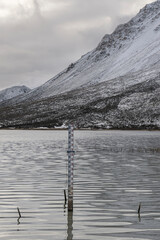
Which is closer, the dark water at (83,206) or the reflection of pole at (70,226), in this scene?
the reflection of pole at (70,226)

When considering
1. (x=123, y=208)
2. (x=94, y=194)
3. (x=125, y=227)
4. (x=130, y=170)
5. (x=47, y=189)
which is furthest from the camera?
(x=130, y=170)

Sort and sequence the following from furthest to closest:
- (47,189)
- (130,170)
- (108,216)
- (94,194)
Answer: (130,170)
(47,189)
(94,194)
(108,216)

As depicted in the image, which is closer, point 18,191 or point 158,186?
point 18,191

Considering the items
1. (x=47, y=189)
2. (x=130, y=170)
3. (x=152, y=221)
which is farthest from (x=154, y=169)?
(x=152, y=221)

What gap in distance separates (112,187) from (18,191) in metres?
5.19

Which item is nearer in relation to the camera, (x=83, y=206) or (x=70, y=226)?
(x=70, y=226)

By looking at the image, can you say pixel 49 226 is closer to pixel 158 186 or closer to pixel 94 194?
pixel 94 194

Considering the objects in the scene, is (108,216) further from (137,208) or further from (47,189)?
(47,189)

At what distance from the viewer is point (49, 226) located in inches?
559

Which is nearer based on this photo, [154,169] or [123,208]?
Answer: [123,208]

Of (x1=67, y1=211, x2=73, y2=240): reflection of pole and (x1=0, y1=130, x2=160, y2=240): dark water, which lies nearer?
(x1=67, y1=211, x2=73, y2=240): reflection of pole

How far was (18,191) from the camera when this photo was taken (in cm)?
2162

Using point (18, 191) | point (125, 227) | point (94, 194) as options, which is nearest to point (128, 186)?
point (94, 194)

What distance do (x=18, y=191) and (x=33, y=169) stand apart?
1079cm
